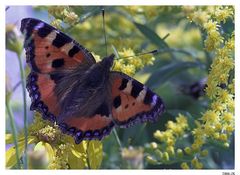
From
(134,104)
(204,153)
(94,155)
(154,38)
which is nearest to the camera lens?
(134,104)

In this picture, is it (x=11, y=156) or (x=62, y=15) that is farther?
(x=62, y=15)

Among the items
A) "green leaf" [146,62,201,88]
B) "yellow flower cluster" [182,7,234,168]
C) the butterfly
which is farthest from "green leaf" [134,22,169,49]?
the butterfly

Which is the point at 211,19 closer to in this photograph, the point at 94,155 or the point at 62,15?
the point at 62,15

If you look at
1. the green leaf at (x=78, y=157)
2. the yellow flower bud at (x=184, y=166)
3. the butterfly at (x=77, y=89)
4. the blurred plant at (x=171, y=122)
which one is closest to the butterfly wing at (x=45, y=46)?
the butterfly at (x=77, y=89)

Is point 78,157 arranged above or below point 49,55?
below

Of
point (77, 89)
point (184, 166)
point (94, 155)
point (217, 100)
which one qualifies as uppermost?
point (77, 89)

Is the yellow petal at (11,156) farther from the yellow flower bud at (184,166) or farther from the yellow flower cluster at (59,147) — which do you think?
the yellow flower bud at (184,166)

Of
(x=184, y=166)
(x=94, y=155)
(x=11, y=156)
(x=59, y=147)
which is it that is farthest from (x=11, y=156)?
(x=184, y=166)
